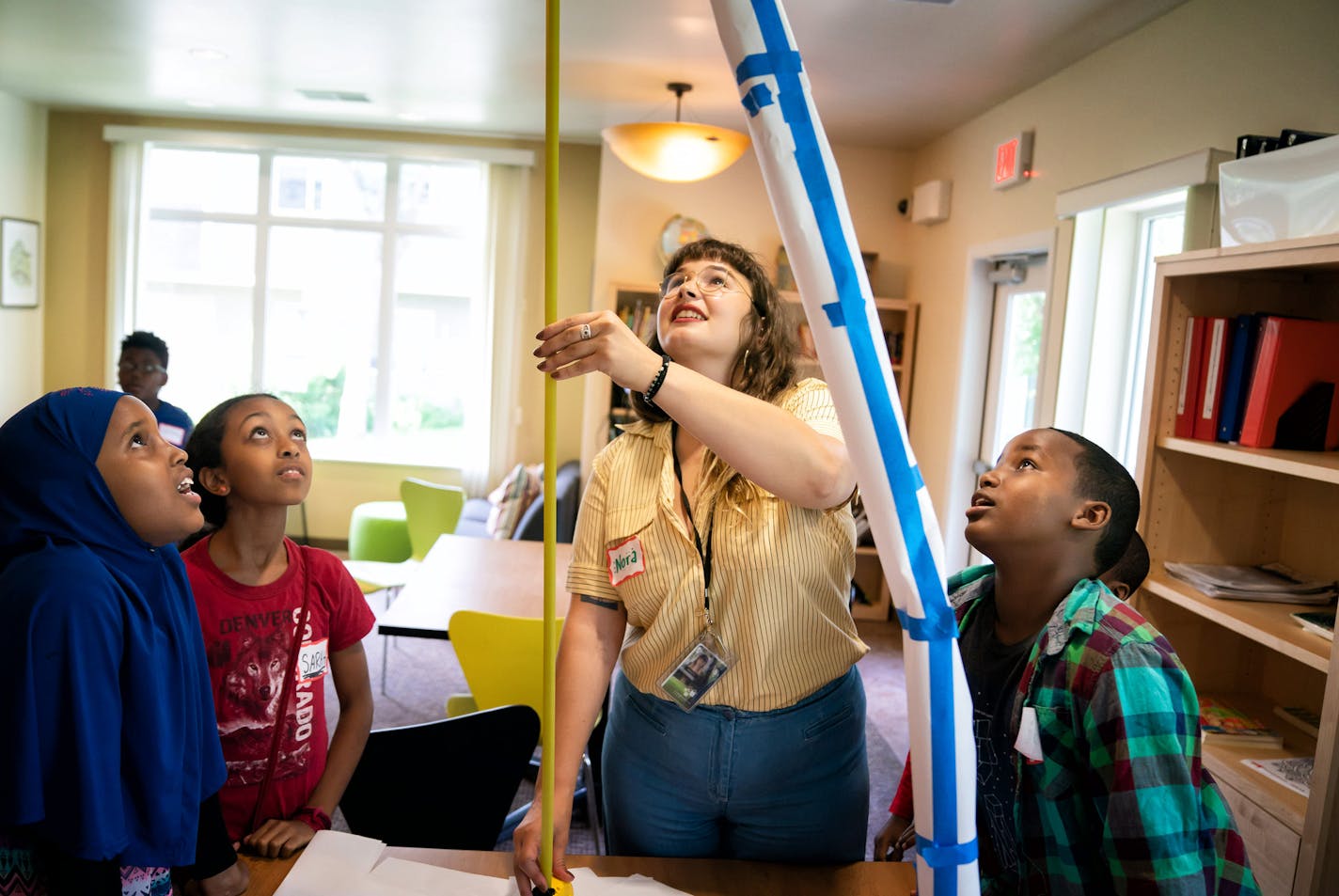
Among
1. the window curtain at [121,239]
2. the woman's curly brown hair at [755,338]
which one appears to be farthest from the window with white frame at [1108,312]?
the window curtain at [121,239]

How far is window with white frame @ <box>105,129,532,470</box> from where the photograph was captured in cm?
663

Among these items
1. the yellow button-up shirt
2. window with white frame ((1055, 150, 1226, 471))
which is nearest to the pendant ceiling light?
window with white frame ((1055, 150, 1226, 471))

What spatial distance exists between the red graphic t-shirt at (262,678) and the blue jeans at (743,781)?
1.50 ft

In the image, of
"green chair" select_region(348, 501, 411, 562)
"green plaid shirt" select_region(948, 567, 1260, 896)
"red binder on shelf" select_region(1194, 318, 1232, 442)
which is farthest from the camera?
"green chair" select_region(348, 501, 411, 562)

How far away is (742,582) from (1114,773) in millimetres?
473

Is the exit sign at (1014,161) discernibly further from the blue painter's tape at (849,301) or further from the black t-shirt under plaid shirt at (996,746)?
the blue painter's tape at (849,301)

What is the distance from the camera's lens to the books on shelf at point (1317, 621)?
188 cm

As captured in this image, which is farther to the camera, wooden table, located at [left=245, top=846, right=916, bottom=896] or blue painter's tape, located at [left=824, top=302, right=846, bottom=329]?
wooden table, located at [left=245, top=846, right=916, bottom=896]

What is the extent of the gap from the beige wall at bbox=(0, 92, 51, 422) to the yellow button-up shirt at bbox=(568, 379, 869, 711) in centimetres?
625

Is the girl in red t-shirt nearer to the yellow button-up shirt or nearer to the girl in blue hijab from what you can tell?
the girl in blue hijab

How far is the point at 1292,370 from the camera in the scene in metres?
2.09

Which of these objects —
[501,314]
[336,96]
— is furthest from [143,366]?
[501,314]

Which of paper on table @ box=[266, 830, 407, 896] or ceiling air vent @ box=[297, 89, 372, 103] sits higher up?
ceiling air vent @ box=[297, 89, 372, 103]

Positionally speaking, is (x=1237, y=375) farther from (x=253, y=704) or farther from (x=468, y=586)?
(x=468, y=586)
